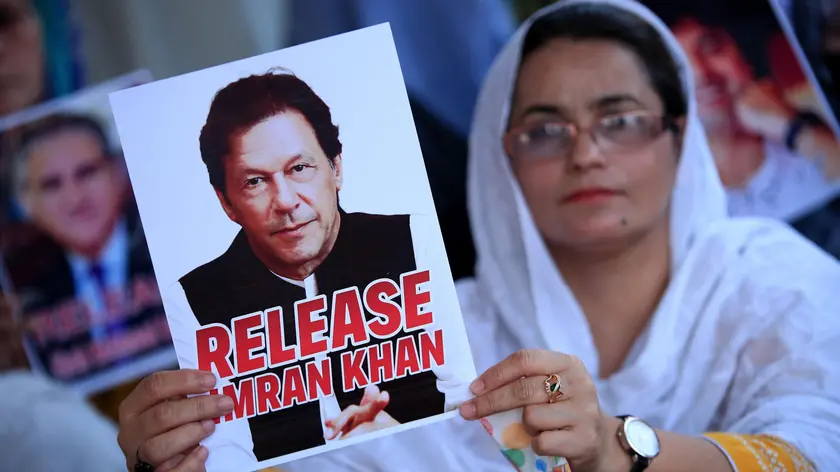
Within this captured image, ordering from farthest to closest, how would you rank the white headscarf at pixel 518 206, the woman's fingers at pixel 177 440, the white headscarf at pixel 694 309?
the white headscarf at pixel 518 206 < the white headscarf at pixel 694 309 < the woman's fingers at pixel 177 440

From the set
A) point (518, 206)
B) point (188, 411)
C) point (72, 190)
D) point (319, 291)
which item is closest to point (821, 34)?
point (518, 206)

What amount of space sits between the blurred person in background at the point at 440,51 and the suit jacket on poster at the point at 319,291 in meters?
0.51

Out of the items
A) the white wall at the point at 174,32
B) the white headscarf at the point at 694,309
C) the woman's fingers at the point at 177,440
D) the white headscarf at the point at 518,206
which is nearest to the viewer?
the woman's fingers at the point at 177,440

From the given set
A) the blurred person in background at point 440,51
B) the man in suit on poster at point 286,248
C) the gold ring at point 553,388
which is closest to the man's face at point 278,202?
the man in suit on poster at point 286,248

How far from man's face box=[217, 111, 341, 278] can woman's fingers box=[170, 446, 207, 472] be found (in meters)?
0.19

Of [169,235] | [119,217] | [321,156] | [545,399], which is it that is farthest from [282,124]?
[119,217]

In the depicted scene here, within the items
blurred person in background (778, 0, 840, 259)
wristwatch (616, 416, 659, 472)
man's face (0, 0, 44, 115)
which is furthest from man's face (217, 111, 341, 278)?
blurred person in background (778, 0, 840, 259)

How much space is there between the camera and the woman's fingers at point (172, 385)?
30.5 inches

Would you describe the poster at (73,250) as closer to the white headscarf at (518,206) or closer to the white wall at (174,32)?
the white wall at (174,32)

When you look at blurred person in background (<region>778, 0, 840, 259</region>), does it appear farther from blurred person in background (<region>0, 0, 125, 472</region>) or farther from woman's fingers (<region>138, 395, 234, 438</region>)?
blurred person in background (<region>0, 0, 125, 472</region>)

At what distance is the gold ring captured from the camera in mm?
777

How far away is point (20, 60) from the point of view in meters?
1.33

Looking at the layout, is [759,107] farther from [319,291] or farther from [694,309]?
[319,291]

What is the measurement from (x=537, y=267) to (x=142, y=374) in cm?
70
